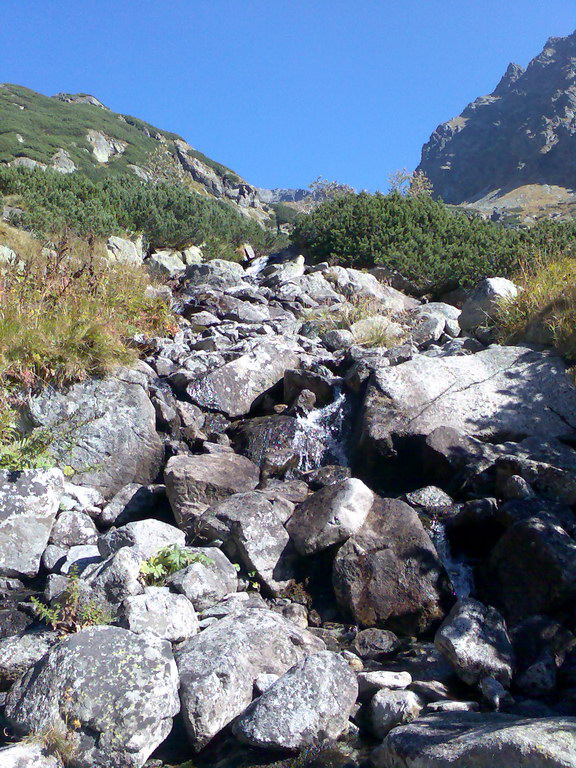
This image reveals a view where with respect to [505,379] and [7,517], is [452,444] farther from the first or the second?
[7,517]

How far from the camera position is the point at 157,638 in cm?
402

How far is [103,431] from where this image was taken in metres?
7.00

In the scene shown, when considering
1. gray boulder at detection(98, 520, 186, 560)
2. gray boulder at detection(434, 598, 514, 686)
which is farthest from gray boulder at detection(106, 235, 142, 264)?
gray boulder at detection(434, 598, 514, 686)

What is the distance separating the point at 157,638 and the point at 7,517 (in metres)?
2.20

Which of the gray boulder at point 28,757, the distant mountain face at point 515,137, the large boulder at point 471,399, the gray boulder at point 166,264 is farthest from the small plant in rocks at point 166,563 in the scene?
the distant mountain face at point 515,137

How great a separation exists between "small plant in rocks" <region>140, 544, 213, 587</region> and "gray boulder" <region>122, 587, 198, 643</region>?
25cm

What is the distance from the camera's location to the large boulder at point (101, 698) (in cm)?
349

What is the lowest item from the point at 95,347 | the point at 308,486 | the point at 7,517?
the point at 7,517

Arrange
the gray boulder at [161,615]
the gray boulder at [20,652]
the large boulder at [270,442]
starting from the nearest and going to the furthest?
the gray boulder at [20,652] < the gray boulder at [161,615] < the large boulder at [270,442]

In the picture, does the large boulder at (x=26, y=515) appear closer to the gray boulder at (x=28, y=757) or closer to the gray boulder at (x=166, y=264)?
the gray boulder at (x=28, y=757)

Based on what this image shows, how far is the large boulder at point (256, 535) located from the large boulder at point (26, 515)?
135 cm

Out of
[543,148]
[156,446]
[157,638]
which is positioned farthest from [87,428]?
[543,148]

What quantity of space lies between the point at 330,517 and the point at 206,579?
4.12ft

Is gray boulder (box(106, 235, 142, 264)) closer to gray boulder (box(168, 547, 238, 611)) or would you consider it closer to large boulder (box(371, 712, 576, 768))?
gray boulder (box(168, 547, 238, 611))
